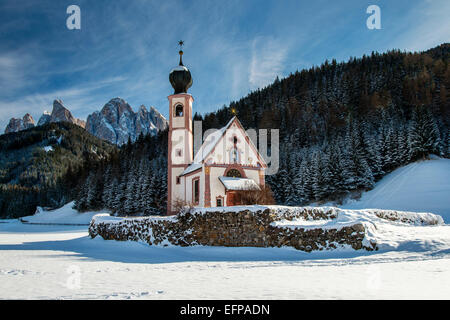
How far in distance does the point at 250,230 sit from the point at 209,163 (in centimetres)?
1365

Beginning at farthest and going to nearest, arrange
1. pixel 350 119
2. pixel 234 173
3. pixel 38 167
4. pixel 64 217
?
1. pixel 38 167
2. pixel 350 119
3. pixel 64 217
4. pixel 234 173

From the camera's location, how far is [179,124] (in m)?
34.4

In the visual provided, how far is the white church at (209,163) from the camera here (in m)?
27.2

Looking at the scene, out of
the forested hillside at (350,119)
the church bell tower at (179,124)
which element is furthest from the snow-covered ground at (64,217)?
the forested hillside at (350,119)

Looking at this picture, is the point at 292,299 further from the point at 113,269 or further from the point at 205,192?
the point at 205,192

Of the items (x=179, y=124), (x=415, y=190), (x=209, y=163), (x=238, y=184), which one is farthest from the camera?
(x=415, y=190)

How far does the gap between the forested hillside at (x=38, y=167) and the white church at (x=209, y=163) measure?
72632mm

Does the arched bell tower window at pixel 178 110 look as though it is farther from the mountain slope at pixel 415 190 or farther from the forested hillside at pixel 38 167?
the forested hillside at pixel 38 167

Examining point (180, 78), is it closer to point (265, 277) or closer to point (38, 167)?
point (265, 277)

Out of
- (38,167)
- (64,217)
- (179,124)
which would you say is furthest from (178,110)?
(38,167)

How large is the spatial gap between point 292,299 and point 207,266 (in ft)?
17.4

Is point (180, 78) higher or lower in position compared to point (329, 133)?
lower

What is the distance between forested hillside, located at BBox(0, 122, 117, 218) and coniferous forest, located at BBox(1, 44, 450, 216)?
5398 mm
